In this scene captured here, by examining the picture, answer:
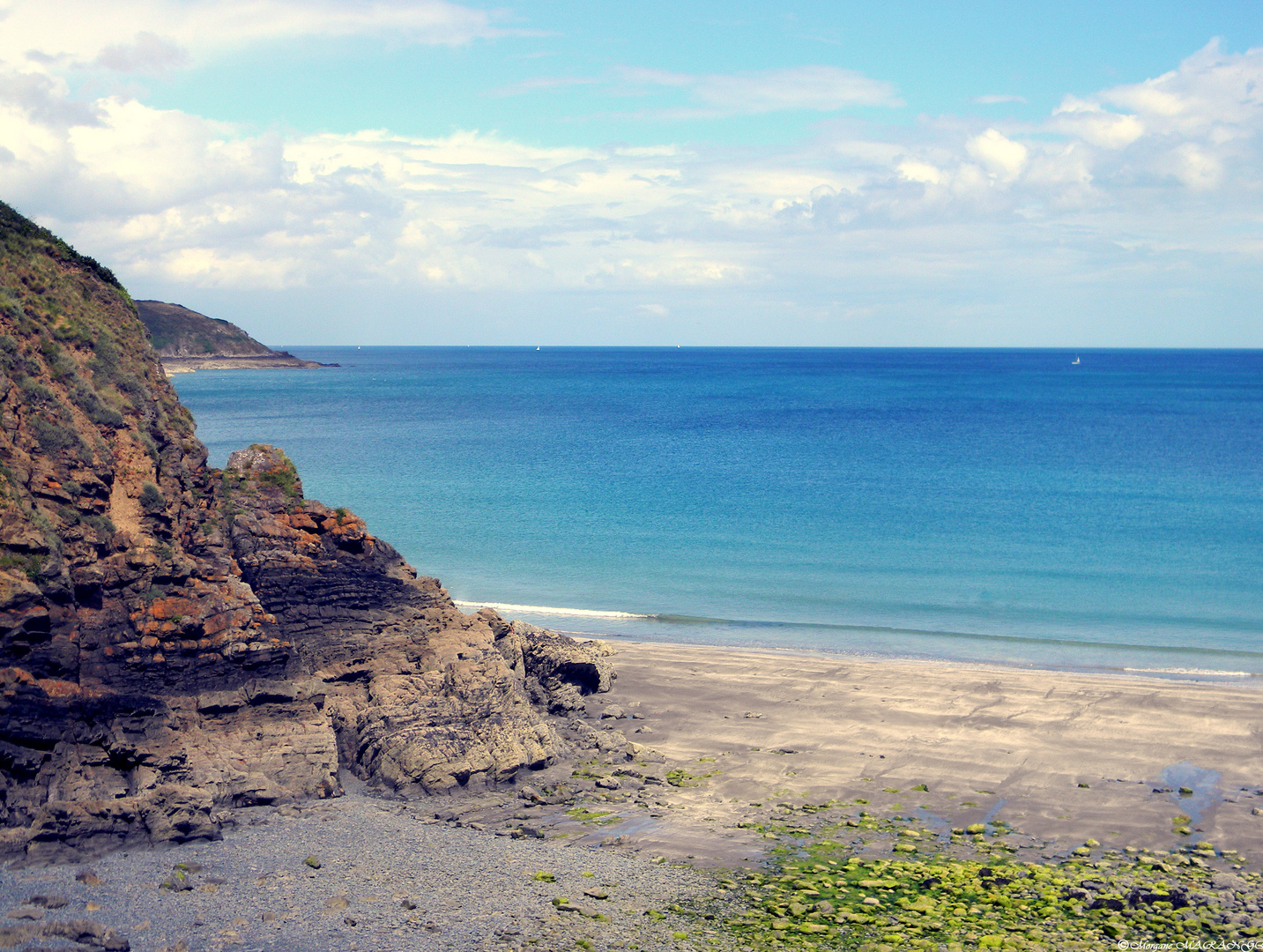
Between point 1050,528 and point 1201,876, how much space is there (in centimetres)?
3397

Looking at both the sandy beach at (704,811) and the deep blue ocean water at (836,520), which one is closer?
the sandy beach at (704,811)

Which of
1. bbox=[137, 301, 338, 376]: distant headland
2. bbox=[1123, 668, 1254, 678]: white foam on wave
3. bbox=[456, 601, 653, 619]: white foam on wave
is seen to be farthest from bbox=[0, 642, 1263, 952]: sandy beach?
bbox=[137, 301, 338, 376]: distant headland

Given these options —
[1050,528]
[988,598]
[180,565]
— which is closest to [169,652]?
[180,565]

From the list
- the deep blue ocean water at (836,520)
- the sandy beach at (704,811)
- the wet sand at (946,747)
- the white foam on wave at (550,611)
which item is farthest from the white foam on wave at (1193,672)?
the white foam on wave at (550,611)

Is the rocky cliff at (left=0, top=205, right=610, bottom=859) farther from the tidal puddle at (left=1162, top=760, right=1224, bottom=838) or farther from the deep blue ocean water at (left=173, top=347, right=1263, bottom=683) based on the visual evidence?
the deep blue ocean water at (left=173, top=347, right=1263, bottom=683)

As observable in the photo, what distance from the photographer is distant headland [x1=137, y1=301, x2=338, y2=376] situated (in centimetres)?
16812

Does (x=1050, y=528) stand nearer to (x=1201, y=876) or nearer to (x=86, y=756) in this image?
(x=1201, y=876)

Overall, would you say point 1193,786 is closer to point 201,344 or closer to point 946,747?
point 946,747

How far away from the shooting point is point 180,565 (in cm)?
1530

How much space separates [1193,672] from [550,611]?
19.1 m

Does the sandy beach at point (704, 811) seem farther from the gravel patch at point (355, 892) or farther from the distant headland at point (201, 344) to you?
the distant headland at point (201, 344)

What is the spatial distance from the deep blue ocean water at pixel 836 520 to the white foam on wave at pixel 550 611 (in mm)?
173

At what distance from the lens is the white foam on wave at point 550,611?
32344 mm

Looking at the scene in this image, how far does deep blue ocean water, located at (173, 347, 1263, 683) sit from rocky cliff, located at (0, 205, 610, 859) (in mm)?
13237
